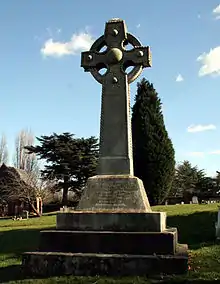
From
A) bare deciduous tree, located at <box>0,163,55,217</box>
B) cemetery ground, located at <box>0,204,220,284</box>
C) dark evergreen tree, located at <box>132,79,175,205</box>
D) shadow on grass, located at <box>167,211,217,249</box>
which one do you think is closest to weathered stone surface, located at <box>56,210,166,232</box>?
cemetery ground, located at <box>0,204,220,284</box>

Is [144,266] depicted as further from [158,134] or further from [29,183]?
[29,183]

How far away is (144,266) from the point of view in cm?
614

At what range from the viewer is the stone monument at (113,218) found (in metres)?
6.27

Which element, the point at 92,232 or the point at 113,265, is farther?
the point at 92,232

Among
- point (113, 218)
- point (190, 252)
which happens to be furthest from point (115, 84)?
point (190, 252)

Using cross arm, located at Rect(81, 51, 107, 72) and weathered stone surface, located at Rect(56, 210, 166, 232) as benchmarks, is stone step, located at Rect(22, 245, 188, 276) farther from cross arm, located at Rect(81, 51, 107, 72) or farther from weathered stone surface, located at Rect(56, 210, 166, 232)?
cross arm, located at Rect(81, 51, 107, 72)

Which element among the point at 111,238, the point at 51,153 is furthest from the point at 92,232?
the point at 51,153

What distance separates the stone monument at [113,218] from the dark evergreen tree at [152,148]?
771 inches

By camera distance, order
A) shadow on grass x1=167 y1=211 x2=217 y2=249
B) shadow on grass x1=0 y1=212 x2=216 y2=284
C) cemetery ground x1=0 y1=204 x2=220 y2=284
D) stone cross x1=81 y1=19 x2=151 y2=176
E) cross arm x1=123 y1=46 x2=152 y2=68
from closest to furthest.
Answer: cemetery ground x1=0 y1=204 x2=220 y2=284 → stone cross x1=81 y1=19 x2=151 y2=176 → cross arm x1=123 y1=46 x2=152 y2=68 → shadow on grass x1=0 y1=212 x2=216 y2=284 → shadow on grass x1=167 y1=211 x2=217 y2=249

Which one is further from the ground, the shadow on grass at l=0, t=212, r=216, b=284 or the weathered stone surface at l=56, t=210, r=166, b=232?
the weathered stone surface at l=56, t=210, r=166, b=232

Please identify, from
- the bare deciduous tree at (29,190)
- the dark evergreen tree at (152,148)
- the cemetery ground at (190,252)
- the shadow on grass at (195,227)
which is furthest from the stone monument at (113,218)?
the bare deciduous tree at (29,190)

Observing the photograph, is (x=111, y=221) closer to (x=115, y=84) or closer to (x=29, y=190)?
(x=115, y=84)

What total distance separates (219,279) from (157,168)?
2161 cm

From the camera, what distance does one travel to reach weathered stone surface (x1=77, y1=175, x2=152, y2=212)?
738 cm
